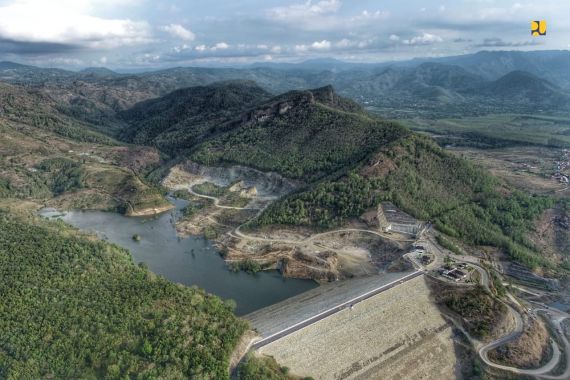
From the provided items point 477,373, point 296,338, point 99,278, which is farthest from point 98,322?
point 477,373

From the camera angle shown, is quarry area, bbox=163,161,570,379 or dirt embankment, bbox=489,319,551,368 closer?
quarry area, bbox=163,161,570,379

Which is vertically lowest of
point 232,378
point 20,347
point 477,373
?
point 477,373

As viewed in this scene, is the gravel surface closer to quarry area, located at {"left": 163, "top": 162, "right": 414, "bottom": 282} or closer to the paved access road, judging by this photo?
the paved access road

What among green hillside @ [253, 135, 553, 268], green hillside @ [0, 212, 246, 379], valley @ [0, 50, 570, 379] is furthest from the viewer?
green hillside @ [253, 135, 553, 268]

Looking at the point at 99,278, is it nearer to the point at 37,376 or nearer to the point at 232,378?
the point at 37,376

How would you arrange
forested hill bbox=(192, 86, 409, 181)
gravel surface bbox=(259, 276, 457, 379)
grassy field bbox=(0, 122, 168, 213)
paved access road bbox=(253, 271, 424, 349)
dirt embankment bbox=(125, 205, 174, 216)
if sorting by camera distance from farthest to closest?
forested hill bbox=(192, 86, 409, 181)
grassy field bbox=(0, 122, 168, 213)
dirt embankment bbox=(125, 205, 174, 216)
paved access road bbox=(253, 271, 424, 349)
gravel surface bbox=(259, 276, 457, 379)

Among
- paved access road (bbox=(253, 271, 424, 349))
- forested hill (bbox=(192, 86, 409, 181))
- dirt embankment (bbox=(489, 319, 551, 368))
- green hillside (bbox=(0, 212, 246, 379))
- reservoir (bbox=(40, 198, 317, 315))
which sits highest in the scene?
forested hill (bbox=(192, 86, 409, 181))

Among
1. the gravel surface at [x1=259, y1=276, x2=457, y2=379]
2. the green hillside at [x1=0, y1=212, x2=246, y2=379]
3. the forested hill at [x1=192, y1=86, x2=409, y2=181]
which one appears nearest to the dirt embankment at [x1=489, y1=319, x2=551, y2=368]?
the gravel surface at [x1=259, y1=276, x2=457, y2=379]
